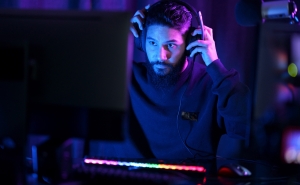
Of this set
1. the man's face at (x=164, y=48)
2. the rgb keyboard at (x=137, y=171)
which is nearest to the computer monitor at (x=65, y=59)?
the rgb keyboard at (x=137, y=171)

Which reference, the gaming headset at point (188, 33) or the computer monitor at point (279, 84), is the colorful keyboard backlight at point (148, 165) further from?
the gaming headset at point (188, 33)

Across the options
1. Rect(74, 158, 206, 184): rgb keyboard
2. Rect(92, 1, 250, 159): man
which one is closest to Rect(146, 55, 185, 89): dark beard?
Rect(92, 1, 250, 159): man

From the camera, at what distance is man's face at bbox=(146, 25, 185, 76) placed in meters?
1.51

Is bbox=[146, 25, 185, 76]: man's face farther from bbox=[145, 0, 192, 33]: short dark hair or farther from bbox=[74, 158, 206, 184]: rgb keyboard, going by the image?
bbox=[74, 158, 206, 184]: rgb keyboard

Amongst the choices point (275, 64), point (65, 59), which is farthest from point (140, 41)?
point (275, 64)

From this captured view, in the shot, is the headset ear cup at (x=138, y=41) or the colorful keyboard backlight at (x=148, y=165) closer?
the colorful keyboard backlight at (x=148, y=165)

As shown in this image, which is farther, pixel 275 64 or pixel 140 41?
pixel 140 41

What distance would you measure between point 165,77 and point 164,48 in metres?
0.14

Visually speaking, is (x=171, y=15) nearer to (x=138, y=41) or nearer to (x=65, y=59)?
(x=138, y=41)

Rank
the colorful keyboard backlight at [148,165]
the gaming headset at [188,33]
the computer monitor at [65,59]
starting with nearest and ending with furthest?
the computer monitor at [65,59] → the colorful keyboard backlight at [148,165] → the gaming headset at [188,33]

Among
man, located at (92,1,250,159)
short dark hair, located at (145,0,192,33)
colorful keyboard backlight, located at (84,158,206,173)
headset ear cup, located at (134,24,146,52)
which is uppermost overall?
short dark hair, located at (145,0,192,33)

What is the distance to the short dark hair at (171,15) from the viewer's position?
4.91ft

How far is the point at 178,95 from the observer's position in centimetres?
156

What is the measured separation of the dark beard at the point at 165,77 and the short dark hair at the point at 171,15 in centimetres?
15
